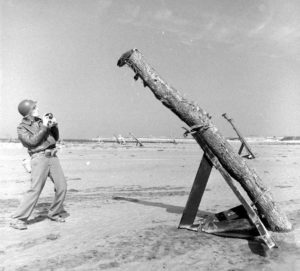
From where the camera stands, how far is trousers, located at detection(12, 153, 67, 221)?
20.1 feet

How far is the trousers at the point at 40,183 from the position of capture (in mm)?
6125

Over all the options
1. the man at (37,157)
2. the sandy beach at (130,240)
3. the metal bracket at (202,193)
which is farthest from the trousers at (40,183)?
the metal bracket at (202,193)

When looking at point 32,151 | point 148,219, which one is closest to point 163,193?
point 148,219

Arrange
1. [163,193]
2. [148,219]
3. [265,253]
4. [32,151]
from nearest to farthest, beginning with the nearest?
[265,253], [32,151], [148,219], [163,193]

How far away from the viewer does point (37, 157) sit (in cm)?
638

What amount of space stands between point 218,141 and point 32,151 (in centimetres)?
339

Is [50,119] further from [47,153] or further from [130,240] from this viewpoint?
[130,240]

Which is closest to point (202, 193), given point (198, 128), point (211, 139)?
point (211, 139)

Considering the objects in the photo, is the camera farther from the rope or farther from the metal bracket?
the metal bracket

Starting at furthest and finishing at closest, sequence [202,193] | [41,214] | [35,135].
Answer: [41,214] → [35,135] → [202,193]

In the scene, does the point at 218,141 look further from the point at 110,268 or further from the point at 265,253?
the point at 110,268

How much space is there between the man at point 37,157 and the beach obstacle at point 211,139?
201 centimetres

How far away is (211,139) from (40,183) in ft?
10.4

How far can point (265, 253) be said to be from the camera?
16.3 ft
